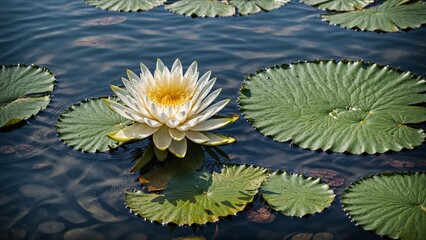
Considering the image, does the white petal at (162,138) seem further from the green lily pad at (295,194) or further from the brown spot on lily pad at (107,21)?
the brown spot on lily pad at (107,21)

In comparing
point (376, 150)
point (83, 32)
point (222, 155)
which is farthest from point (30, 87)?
point (376, 150)

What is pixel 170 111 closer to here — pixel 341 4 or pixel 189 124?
pixel 189 124

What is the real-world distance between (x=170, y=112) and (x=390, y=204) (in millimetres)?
1577

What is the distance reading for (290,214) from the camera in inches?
130

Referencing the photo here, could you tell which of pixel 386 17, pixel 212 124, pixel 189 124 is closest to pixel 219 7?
pixel 386 17

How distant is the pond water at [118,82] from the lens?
10.9ft

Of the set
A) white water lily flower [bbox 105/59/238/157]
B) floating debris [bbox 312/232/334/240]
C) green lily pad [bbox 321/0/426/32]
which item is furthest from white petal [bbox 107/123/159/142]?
green lily pad [bbox 321/0/426/32]

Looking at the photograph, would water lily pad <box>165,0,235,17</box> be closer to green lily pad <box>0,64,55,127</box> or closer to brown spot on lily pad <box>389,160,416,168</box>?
green lily pad <box>0,64,55,127</box>

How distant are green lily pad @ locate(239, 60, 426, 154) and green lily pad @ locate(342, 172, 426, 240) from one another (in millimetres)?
362

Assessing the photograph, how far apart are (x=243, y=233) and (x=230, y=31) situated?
3069 millimetres

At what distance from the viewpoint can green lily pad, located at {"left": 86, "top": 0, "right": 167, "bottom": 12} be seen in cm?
628

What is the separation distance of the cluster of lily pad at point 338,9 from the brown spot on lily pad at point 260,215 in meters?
3.03

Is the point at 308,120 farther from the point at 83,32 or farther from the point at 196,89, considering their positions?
the point at 83,32

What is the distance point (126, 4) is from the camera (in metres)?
6.34
